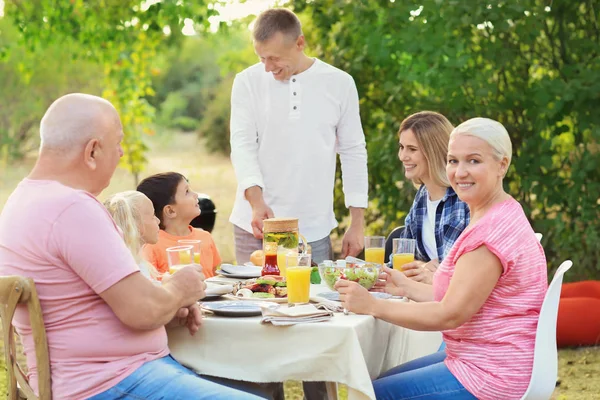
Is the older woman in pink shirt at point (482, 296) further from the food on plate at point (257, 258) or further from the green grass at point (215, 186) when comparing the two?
the green grass at point (215, 186)

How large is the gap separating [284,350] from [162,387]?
A: 387mm

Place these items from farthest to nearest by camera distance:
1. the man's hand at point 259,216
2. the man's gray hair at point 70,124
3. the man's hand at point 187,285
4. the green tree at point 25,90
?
the green tree at point 25,90
the man's hand at point 259,216
the man's hand at point 187,285
the man's gray hair at point 70,124

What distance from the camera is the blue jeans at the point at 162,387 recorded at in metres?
2.35

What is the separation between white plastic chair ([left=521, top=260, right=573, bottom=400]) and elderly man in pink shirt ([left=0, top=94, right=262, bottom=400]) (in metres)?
0.80

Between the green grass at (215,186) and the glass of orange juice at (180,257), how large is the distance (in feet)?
6.32

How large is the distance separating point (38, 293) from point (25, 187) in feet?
0.93

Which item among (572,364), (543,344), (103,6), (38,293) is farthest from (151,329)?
(103,6)

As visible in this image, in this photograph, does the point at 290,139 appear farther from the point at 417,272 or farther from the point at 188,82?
the point at 188,82

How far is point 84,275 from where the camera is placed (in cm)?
228

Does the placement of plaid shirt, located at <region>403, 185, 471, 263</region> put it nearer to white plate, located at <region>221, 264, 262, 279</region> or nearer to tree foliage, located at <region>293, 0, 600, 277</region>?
white plate, located at <region>221, 264, 262, 279</region>

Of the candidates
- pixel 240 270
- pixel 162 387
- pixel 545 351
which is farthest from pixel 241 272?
pixel 545 351

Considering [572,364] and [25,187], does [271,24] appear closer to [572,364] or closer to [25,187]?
[25,187]

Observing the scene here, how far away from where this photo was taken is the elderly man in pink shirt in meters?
2.29

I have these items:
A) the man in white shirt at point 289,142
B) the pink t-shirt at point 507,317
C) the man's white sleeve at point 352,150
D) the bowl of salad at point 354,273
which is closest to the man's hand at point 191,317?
the bowl of salad at point 354,273
